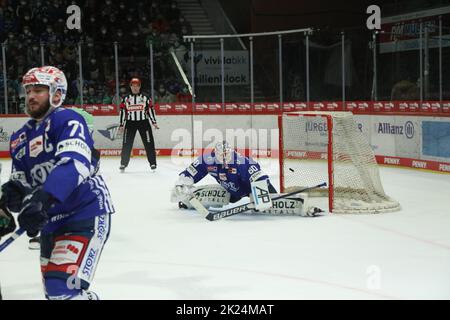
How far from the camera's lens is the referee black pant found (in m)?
12.2

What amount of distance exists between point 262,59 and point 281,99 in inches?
36.3

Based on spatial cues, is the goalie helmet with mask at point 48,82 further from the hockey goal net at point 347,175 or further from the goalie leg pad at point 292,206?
the hockey goal net at point 347,175

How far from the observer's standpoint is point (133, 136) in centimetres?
1232

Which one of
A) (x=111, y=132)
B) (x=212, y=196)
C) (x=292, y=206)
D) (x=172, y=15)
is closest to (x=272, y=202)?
(x=292, y=206)

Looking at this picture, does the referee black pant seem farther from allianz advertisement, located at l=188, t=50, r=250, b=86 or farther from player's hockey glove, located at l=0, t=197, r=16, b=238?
player's hockey glove, located at l=0, t=197, r=16, b=238

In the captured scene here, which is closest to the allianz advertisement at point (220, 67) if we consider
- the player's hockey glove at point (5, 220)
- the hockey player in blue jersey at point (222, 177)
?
the hockey player in blue jersey at point (222, 177)

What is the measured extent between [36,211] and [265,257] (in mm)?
3117

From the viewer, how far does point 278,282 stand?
4996 mm

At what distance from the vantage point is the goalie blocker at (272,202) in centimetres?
780

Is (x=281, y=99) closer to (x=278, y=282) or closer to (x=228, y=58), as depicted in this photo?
(x=228, y=58)

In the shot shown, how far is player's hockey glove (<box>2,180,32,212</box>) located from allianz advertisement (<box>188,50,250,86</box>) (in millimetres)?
11506

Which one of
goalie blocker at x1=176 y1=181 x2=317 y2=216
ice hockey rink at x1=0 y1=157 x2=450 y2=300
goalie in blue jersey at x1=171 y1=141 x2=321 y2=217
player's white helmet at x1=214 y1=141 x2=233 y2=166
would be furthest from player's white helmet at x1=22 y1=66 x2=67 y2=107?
goalie blocker at x1=176 y1=181 x2=317 y2=216

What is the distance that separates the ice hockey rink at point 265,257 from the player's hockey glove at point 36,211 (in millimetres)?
1741

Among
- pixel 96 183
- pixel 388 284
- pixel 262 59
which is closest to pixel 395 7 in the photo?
pixel 262 59
